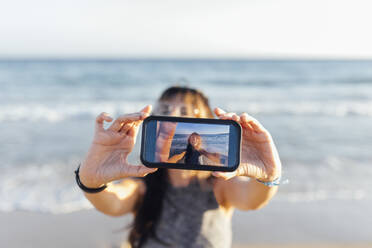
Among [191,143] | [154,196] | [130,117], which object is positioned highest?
[130,117]

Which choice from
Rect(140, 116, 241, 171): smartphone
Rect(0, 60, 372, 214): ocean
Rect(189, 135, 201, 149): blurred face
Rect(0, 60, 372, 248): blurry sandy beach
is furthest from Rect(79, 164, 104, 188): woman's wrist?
Rect(0, 60, 372, 248): blurry sandy beach

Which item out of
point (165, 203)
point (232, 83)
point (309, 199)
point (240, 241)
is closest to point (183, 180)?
point (165, 203)

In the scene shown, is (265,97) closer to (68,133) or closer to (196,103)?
(68,133)

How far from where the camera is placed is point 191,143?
1.40m

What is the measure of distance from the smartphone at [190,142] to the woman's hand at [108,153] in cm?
11

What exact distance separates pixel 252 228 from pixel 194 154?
2.43 metres

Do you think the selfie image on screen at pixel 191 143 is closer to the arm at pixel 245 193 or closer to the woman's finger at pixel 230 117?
the woman's finger at pixel 230 117

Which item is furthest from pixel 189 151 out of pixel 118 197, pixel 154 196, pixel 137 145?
pixel 137 145

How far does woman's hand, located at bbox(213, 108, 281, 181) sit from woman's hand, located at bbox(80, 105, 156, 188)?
471 mm

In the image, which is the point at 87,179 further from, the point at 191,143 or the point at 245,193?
the point at 245,193

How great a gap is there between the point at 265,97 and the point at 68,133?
9.03 m

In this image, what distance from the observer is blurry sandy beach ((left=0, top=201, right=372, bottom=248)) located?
324 centimetres

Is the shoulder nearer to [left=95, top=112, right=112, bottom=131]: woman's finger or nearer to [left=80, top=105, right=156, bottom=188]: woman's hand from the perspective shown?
[left=80, top=105, right=156, bottom=188]: woman's hand

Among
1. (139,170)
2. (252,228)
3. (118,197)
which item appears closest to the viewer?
(139,170)
